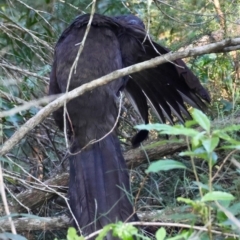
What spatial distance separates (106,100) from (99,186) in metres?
0.62

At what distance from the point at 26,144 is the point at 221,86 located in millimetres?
1468

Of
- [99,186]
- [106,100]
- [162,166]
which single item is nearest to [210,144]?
[162,166]

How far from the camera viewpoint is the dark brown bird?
2992 millimetres

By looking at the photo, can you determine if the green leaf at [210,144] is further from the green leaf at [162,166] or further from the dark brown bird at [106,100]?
the dark brown bird at [106,100]

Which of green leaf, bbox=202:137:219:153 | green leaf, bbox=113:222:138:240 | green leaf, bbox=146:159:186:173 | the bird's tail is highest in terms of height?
green leaf, bbox=202:137:219:153

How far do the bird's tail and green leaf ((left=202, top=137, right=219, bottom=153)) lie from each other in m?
1.18

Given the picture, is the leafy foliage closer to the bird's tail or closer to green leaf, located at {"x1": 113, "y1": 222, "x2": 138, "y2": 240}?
the bird's tail

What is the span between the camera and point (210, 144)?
1.64 m

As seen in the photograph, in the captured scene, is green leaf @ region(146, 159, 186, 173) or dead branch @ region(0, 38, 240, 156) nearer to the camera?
green leaf @ region(146, 159, 186, 173)

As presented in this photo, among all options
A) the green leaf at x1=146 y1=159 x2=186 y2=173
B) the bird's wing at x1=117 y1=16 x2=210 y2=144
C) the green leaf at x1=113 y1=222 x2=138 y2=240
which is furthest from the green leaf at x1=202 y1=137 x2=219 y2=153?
the bird's wing at x1=117 y1=16 x2=210 y2=144

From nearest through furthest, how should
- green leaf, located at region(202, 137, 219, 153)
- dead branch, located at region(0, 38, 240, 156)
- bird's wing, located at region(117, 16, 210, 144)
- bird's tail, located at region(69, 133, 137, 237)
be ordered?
green leaf, located at region(202, 137, 219, 153) < dead branch, located at region(0, 38, 240, 156) < bird's tail, located at region(69, 133, 137, 237) < bird's wing, located at region(117, 16, 210, 144)

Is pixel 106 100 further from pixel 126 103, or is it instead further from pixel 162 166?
pixel 162 166

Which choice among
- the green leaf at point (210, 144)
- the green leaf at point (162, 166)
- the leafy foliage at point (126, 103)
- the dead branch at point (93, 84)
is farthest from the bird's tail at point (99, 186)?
the green leaf at point (210, 144)

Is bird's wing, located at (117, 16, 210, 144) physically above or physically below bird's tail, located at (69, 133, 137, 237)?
above
